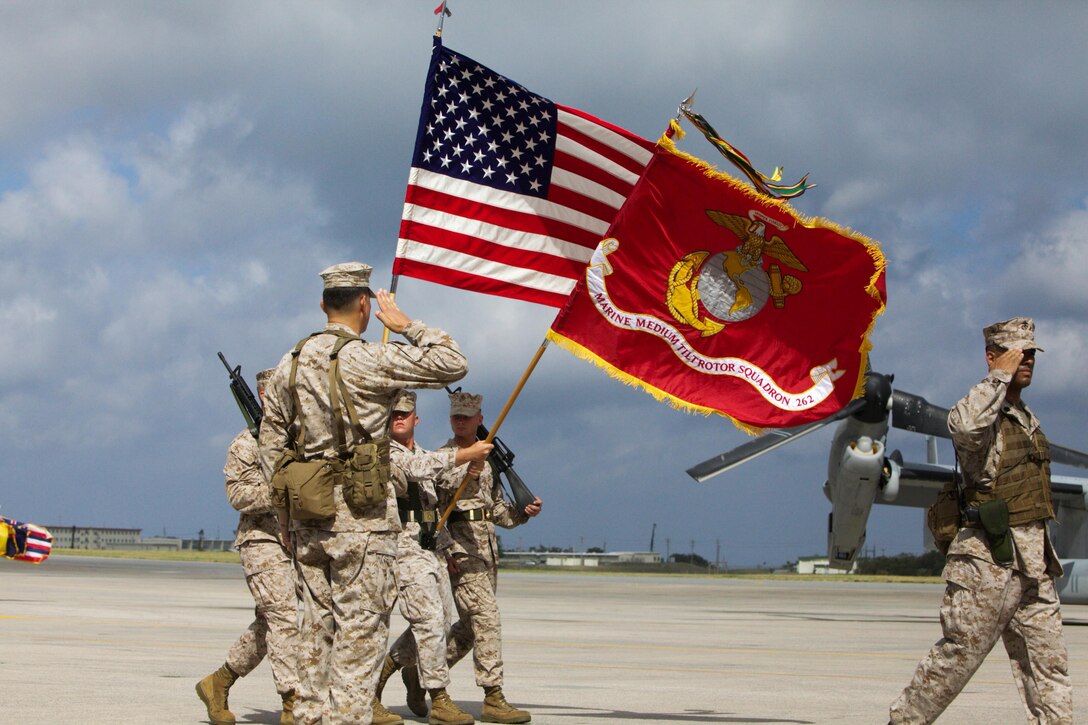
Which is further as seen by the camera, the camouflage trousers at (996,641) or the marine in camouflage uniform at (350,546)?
the camouflage trousers at (996,641)

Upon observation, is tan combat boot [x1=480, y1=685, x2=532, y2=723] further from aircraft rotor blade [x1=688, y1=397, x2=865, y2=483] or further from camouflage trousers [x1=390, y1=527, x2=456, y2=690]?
aircraft rotor blade [x1=688, y1=397, x2=865, y2=483]

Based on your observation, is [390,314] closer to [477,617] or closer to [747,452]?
[477,617]

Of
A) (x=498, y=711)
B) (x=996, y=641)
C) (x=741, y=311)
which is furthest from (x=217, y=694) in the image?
(x=996, y=641)

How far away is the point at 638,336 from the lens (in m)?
8.52

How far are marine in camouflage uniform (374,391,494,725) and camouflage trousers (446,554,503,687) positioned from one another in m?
0.13

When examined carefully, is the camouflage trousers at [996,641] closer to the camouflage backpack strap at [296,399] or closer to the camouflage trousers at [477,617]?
the camouflage trousers at [477,617]

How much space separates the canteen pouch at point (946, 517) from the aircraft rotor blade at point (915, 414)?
49.3ft

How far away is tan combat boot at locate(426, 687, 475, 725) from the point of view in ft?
25.1

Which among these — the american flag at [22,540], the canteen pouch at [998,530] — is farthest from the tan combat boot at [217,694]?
the american flag at [22,540]

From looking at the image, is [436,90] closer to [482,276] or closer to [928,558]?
[482,276]

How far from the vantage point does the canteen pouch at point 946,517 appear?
6695mm

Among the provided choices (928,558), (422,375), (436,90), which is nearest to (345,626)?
(422,375)

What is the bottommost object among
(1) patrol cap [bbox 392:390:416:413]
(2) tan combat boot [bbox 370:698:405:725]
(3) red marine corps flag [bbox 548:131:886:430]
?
(2) tan combat boot [bbox 370:698:405:725]

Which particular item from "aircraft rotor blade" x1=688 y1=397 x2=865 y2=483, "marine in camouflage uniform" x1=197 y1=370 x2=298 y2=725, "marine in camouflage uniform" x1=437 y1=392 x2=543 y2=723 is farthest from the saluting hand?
"aircraft rotor blade" x1=688 y1=397 x2=865 y2=483
